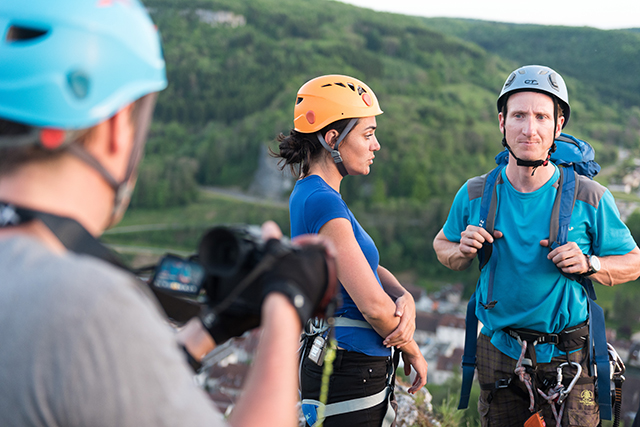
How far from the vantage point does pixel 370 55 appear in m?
131

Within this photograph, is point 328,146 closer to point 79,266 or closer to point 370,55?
point 79,266

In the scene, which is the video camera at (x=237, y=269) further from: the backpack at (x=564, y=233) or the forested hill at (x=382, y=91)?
the forested hill at (x=382, y=91)

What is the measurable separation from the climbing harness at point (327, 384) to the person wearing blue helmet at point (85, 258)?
1693mm

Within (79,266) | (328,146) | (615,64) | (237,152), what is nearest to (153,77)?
(79,266)

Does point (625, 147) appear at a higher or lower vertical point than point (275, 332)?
higher

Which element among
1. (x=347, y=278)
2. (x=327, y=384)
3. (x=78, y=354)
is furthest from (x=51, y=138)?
(x=327, y=384)

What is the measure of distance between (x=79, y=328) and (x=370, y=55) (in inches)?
5379

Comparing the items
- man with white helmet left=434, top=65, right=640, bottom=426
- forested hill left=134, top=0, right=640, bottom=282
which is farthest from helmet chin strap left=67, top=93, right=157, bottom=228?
forested hill left=134, top=0, right=640, bottom=282

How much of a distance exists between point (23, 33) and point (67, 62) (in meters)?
0.16

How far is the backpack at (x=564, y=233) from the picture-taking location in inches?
128

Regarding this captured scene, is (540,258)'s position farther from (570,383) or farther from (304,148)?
(304,148)

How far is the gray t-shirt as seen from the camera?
896mm

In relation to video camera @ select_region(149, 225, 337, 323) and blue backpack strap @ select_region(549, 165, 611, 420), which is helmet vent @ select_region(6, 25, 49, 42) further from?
blue backpack strap @ select_region(549, 165, 611, 420)

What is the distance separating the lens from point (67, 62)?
1.14 meters
